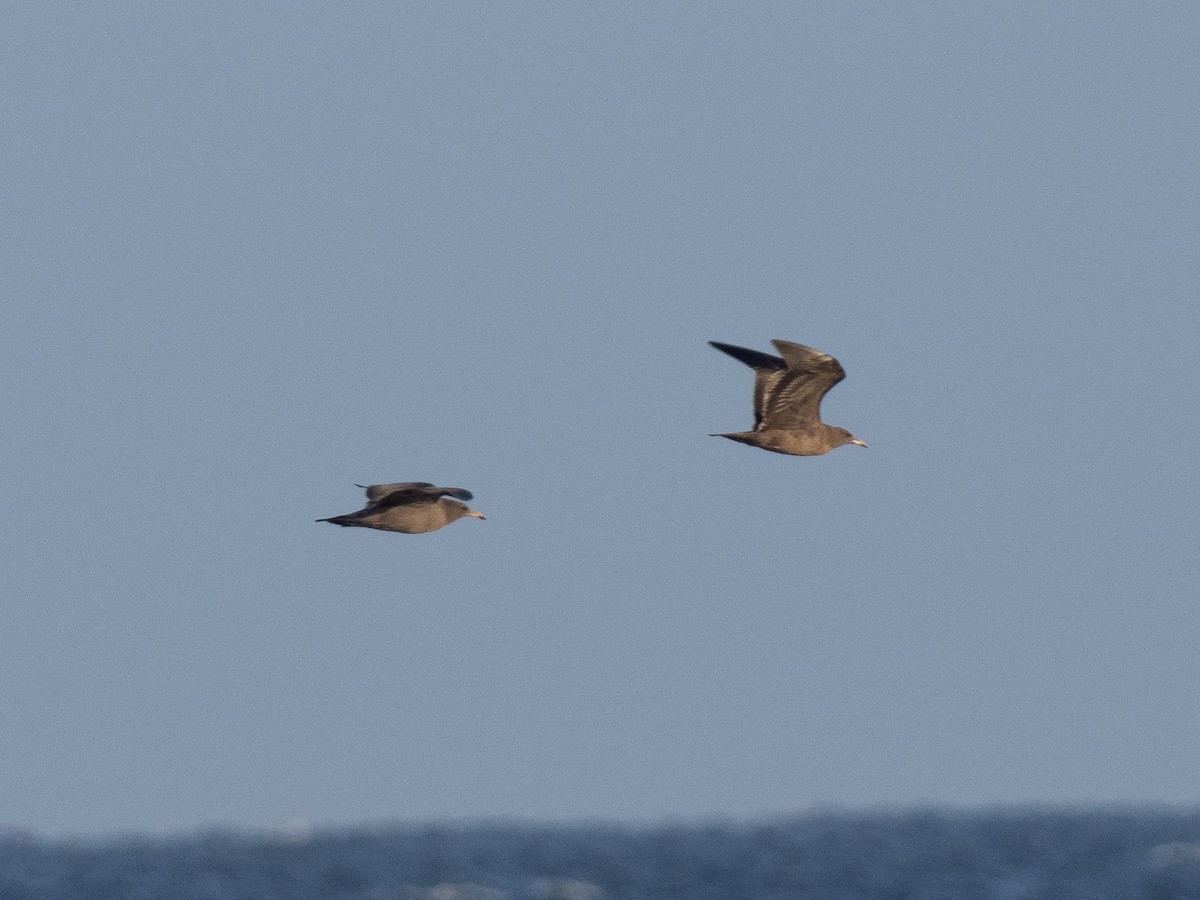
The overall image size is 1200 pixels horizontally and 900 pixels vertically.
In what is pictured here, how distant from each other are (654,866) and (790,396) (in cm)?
2542

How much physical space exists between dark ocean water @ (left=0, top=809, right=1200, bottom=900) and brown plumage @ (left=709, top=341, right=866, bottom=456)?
1478 centimetres

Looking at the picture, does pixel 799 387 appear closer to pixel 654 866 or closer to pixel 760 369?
pixel 760 369

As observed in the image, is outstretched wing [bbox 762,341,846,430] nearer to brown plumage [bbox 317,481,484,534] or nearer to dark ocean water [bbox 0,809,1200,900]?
brown plumage [bbox 317,481,484,534]

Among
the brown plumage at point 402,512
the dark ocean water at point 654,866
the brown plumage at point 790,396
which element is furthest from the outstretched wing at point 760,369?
the dark ocean water at point 654,866

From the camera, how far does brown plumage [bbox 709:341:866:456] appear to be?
84.4 ft

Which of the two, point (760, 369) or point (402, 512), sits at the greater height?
point (760, 369)

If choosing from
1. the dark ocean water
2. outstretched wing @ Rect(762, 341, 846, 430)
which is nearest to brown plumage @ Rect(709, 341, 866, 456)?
outstretched wing @ Rect(762, 341, 846, 430)

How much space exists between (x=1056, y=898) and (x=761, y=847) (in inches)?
844

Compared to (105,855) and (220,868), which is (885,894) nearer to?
(220,868)

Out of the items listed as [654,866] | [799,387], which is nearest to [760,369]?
[799,387]

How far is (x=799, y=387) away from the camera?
2628cm

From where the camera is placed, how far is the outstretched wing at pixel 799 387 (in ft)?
84.0

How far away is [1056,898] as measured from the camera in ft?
126

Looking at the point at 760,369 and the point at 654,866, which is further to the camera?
the point at 654,866
